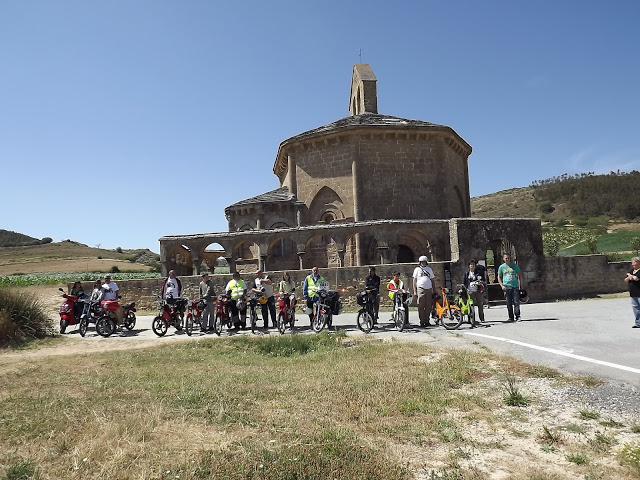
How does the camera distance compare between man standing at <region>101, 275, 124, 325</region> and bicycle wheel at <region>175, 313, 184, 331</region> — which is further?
man standing at <region>101, 275, 124, 325</region>

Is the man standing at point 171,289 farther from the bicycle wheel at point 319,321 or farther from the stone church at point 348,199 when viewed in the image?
the stone church at point 348,199

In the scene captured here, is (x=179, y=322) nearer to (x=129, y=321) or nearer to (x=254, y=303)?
(x=129, y=321)

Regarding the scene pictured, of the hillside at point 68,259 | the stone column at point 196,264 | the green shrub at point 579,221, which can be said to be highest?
the green shrub at point 579,221

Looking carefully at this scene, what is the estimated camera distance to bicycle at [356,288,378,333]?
1148 centimetres

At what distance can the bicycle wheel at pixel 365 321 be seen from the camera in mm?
11453

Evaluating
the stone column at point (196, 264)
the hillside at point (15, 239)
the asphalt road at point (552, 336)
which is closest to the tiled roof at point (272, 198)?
the stone column at point (196, 264)

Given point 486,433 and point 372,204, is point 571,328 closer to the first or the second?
point 486,433

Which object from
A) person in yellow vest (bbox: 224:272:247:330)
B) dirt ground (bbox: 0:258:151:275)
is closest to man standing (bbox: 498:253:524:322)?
person in yellow vest (bbox: 224:272:247:330)

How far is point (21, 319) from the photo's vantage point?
12586 mm

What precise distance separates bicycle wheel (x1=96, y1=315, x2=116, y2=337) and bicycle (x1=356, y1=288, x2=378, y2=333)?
24.0 feet

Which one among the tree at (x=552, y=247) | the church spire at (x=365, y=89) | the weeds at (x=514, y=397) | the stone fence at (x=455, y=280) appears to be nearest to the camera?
the weeds at (x=514, y=397)

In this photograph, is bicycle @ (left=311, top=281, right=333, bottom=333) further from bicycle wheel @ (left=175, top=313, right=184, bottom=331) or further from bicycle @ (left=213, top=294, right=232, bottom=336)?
bicycle wheel @ (left=175, top=313, right=184, bottom=331)

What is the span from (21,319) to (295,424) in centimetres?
1139

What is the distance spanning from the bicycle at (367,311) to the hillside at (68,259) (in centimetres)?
5017
